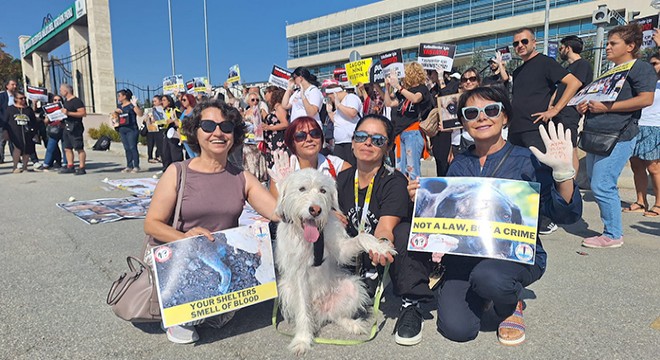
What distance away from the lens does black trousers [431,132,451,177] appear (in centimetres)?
607

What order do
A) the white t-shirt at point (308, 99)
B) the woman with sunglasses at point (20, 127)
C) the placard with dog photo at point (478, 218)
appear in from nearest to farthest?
the placard with dog photo at point (478, 218) → the white t-shirt at point (308, 99) → the woman with sunglasses at point (20, 127)

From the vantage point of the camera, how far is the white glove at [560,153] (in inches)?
92.4

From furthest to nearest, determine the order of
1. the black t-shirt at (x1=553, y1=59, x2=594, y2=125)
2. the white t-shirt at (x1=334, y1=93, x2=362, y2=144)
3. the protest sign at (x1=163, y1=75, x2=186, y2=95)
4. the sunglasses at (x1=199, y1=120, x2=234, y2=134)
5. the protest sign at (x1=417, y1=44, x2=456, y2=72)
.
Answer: the protest sign at (x1=163, y1=75, x2=186, y2=95)
the protest sign at (x1=417, y1=44, x2=456, y2=72)
the white t-shirt at (x1=334, y1=93, x2=362, y2=144)
the black t-shirt at (x1=553, y1=59, x2=594, y2=125)
the sunglasses at (x1=199, y1=120, x2=234, y2=134)

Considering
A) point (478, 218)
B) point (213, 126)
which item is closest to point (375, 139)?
point (478, 218)

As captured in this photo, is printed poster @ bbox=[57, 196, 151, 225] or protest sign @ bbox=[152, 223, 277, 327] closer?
protest sign @ bbox=[152, 223, 277, 327]

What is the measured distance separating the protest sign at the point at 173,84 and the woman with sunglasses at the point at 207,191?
37.8 feet

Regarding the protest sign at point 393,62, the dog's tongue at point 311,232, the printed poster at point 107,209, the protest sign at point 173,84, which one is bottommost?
the printed poster at point 107,209

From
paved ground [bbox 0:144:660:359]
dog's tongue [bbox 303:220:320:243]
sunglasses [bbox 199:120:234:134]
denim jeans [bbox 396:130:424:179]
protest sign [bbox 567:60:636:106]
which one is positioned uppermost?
protest sign [bbox 567:60:636:106]

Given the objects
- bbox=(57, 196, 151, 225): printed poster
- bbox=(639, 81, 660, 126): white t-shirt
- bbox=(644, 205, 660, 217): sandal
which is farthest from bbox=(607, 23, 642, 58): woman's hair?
bbox=(57, 196, 151, 225): printed poster

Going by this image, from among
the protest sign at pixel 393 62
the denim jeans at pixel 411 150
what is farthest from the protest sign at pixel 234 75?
the denim jeans at pixel 411 150

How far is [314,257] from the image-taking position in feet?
8.30

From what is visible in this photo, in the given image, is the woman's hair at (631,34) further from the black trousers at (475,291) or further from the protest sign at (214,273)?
the protest sign at (214,273)

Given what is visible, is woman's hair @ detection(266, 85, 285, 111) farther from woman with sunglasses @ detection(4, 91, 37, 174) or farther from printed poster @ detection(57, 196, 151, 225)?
woman with sunglasses @ detection(4, 91, 37, 174)

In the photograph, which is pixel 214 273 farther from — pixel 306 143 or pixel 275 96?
pixel 275 96
